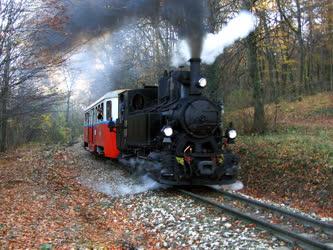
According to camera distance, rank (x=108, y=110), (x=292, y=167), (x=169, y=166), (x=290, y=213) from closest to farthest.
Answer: (x=290, y=213)
(x=169, y=166)
(x=292, y=167)
(x=108, y=110)

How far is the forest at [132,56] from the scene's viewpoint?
1088cm

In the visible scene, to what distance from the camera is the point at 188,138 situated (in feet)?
34.3

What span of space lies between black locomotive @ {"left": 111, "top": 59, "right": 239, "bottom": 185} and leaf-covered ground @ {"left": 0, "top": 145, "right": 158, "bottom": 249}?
1626mm

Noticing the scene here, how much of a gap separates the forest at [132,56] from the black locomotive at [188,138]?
248 centimetres

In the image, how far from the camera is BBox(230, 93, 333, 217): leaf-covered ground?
9773 mm

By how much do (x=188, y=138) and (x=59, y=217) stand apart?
374 centimetres

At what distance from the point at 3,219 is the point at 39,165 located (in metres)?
8.81

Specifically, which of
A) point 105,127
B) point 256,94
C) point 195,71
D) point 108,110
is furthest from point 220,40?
point 105,127

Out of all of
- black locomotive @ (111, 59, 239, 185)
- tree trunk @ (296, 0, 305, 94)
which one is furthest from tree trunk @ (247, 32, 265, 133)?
tree trunk @ (296, 0, 305, 94)

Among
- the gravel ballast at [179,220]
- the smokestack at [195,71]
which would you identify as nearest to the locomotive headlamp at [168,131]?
the smokestack at [195,71]

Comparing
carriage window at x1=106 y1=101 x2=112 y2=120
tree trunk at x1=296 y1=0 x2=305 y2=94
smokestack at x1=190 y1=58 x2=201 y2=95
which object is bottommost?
carriage window at x1=106 y1=101 x2=112 y2=120

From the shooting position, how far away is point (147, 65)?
27.5 metres

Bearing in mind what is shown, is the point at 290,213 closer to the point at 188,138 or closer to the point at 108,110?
the point at 188,138

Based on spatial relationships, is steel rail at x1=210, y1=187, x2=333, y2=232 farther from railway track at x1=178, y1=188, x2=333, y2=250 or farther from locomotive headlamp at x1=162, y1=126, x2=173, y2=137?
locomotive headlamp at x1=162, y1=126, x2=173, y2=137
